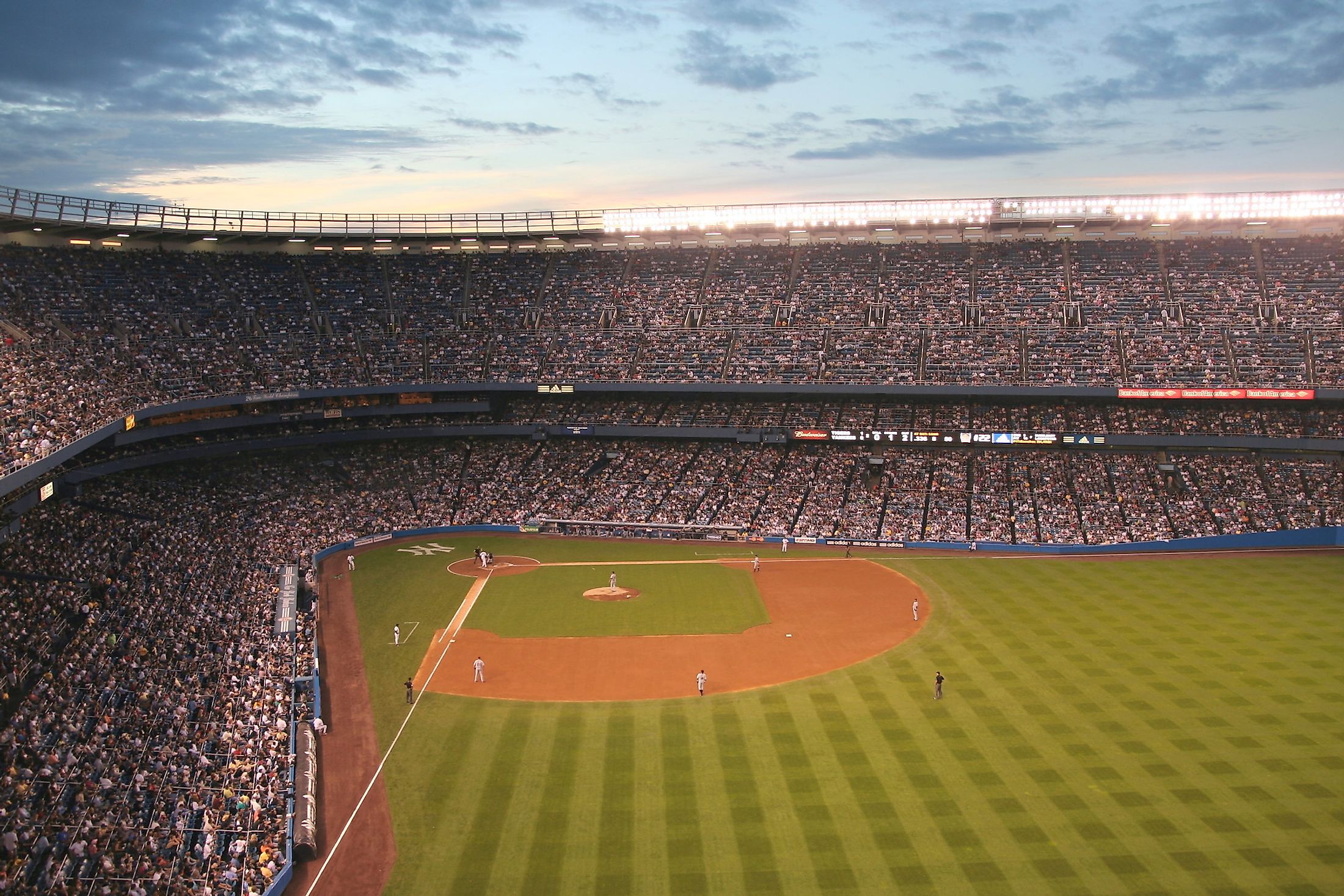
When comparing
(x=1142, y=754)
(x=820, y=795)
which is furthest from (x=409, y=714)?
(x=1142, y=754)

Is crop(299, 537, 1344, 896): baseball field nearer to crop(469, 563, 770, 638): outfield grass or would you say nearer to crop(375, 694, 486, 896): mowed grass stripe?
crop(375, 694, 486, 896): mowed grass stripe

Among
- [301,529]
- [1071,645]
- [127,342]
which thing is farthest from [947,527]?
[127,342]

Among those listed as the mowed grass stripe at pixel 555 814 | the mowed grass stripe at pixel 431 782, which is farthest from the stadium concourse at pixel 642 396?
the mowed grass stripe at pixel 555 814

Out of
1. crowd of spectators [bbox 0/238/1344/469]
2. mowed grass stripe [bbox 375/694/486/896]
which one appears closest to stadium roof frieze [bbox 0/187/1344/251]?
crowd of spectators [bbox 0/238/1344/469]

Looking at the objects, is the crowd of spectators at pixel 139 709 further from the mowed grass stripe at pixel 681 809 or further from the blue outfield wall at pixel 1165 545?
the blue outfield wall at pixel 1165 545

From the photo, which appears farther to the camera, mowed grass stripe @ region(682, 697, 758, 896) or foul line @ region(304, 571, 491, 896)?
foul line @ region(304, 571, 491, 896)

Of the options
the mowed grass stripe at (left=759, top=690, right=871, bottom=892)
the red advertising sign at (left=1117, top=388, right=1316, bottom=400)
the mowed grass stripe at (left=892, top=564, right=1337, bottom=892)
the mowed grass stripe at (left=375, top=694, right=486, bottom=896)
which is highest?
the red advertising sign at (left=1117, top=388, right=1316, bottom=400)

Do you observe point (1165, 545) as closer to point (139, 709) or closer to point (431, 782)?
point (431, 782)
